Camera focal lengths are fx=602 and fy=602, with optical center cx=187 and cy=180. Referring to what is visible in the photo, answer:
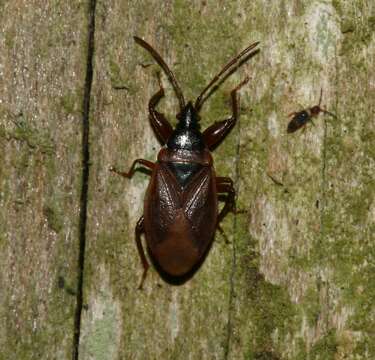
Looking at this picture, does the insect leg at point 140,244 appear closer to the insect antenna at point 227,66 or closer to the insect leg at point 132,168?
the insect leg at point 132,168

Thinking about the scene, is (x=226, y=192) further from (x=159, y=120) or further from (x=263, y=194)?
(x=159, y=120)

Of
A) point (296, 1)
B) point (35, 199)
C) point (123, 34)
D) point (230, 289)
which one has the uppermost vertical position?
point (296, 1)

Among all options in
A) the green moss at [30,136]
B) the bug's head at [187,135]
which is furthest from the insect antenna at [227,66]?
the green moss at [30,136]

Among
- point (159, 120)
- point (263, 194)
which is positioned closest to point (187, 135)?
point (159, 120)

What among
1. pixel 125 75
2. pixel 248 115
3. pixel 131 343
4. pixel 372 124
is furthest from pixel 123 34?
pixel 131 343

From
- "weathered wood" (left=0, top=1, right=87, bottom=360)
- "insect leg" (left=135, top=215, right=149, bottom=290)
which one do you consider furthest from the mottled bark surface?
"insect leg" (left=135, top=215, right=149, bottom=290)

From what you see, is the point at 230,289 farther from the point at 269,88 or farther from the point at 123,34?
the point at 123,34

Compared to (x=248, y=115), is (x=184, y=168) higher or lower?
lower
